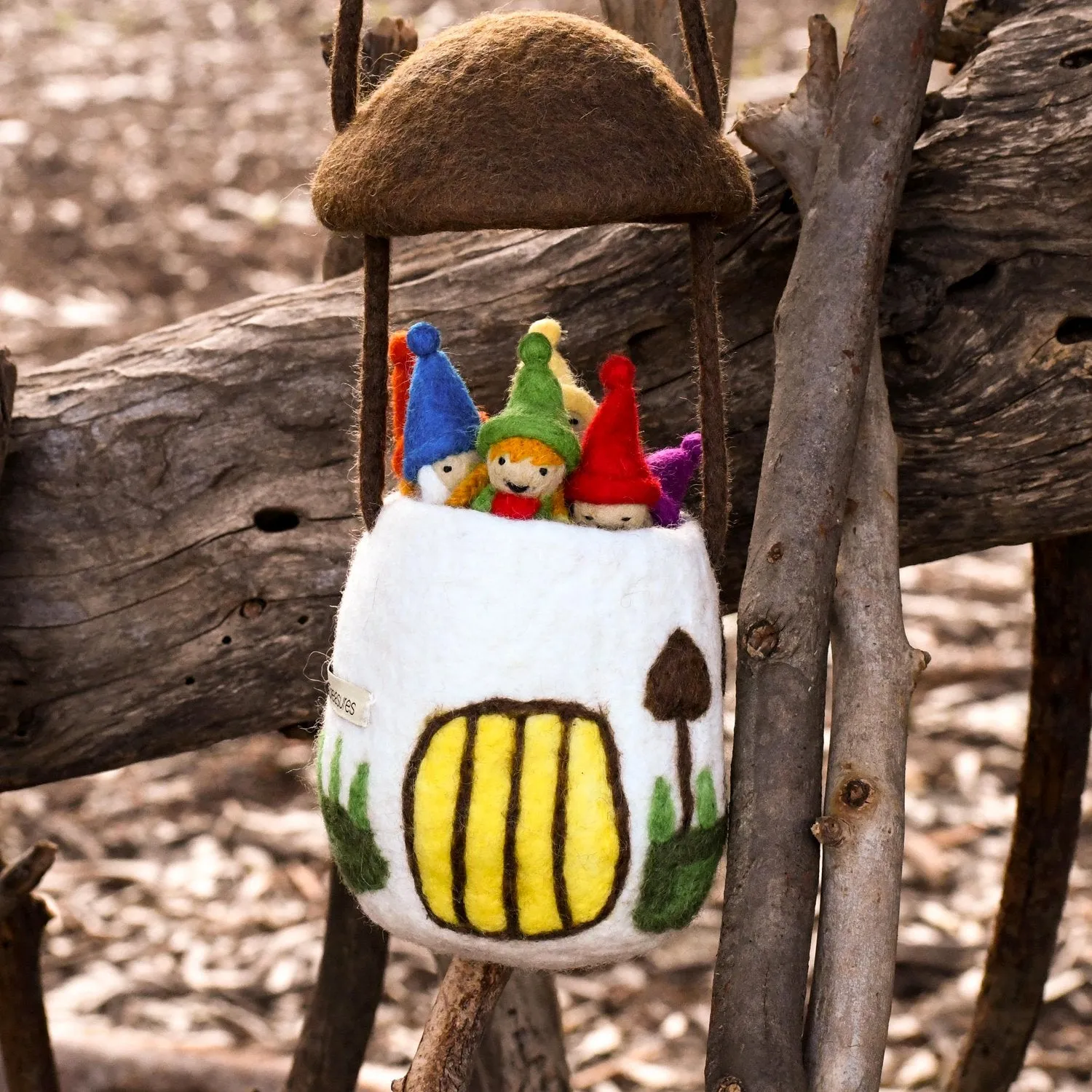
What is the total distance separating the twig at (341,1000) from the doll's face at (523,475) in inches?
31.9

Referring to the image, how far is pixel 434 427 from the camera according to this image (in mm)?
986

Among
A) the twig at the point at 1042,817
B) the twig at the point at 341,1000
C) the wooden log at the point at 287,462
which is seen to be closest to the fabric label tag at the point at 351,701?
the wooden log at the point at 287,462

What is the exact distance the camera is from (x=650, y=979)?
2.46 m

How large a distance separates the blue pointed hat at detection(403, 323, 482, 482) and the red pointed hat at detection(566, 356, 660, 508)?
0.09 metres

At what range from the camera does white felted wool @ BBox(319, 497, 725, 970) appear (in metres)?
0.90

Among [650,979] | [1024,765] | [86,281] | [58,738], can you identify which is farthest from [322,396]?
[86,281]

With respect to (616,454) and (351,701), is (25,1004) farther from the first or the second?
(616,454)

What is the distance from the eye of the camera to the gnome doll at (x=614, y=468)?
37.3 inches

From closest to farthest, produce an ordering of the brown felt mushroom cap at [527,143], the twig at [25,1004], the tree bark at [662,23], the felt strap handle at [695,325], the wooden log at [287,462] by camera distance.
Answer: the brown felt mushroom cap at [527,143] → the felt strap handle at [695,325] → the wooden log at [287,462] → the tree bark at [662,23] → the twig at [25,1004]

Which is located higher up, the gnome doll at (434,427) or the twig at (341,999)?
the gnome doll at (434,427)

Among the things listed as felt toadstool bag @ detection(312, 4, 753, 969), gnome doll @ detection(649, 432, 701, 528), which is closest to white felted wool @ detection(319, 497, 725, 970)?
felt toadstool bag @ detection(312, 4, 753, 969)

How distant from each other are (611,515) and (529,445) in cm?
8

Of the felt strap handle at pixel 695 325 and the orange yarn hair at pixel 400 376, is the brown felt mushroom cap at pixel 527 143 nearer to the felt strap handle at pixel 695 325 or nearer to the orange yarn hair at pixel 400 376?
the felt strap handle at pixel 695 325

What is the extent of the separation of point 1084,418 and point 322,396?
69cm
